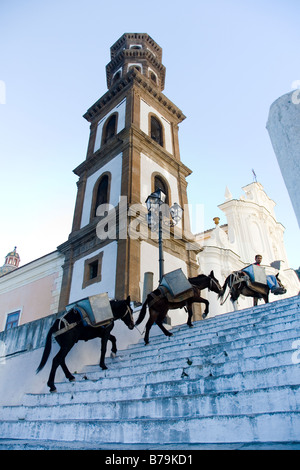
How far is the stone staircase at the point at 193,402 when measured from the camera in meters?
A: 3.07

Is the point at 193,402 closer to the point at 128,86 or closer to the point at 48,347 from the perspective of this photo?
the point at 48,347

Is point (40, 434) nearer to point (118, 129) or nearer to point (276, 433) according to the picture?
point (276, 433)

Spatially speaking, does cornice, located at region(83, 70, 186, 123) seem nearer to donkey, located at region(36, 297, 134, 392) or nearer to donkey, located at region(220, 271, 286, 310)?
donkey, located at region(220, 271, 286, 310)

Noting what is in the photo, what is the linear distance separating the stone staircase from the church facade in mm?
5998

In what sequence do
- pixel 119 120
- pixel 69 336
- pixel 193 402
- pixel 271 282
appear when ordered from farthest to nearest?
pixel 119 120 < pixel 271 282 < pixel 69 336 < pixel 193 402

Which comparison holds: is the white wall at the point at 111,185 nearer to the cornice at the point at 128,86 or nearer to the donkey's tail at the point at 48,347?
the cornice at the point at 128,86

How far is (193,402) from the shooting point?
369cm

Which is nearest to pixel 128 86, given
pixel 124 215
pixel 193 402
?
pixel 124 215

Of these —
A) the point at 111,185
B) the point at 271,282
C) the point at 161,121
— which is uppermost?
the point at 161,121

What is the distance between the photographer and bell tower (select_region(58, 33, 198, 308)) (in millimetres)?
15141

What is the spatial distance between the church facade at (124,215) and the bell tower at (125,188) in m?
0.06

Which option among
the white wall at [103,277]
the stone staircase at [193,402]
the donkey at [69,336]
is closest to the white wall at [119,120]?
the white wall at [103,277]

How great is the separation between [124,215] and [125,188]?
1967mm
